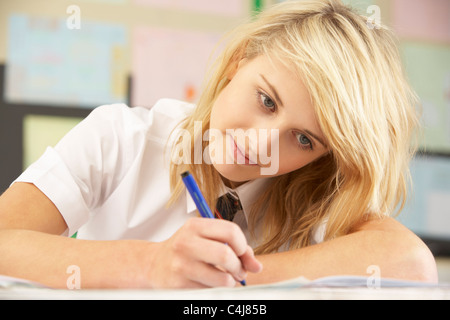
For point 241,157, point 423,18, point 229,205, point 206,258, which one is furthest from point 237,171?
point 423,18

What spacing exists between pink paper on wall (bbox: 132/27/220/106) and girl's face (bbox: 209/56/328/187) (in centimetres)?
89

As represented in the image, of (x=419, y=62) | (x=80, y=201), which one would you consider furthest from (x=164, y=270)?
(x=419, y=62)

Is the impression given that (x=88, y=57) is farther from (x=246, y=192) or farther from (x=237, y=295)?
(x=237, y=295)

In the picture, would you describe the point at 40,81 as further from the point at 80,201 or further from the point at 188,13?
the point at 80,201

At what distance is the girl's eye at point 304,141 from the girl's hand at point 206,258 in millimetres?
246

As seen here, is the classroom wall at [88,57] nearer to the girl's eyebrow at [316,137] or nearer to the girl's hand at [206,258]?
the girl's eyebrow at [316,137]

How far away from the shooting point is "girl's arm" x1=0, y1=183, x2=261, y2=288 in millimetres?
464

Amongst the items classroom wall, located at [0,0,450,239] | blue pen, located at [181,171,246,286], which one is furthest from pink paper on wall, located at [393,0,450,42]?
blue pen, located at [181,171,246,286]

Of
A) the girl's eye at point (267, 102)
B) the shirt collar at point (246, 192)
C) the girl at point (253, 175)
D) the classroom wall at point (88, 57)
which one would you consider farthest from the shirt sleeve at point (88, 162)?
the classroom wall at point (88, 57)

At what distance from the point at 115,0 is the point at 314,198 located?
1.03m

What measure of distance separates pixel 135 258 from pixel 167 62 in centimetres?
118

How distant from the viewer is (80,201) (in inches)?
28.4
